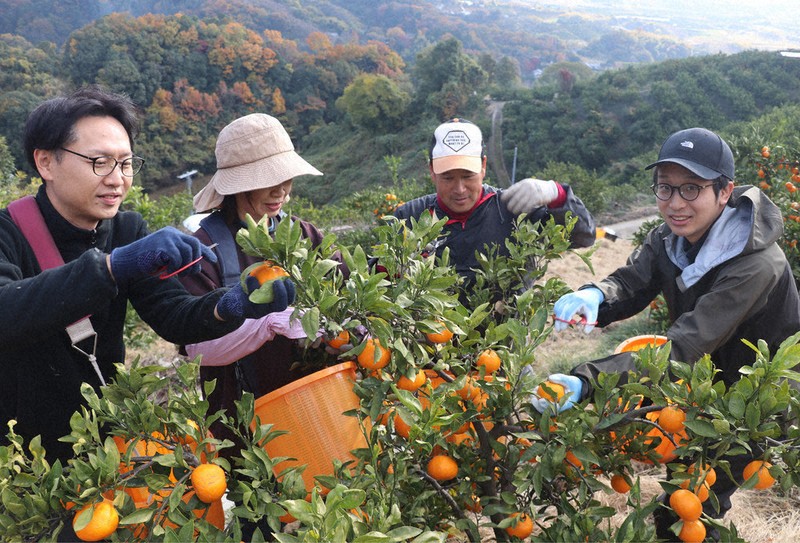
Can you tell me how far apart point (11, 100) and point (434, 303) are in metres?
35.0

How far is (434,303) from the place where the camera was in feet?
3.93

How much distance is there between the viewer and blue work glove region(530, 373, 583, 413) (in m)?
1.30

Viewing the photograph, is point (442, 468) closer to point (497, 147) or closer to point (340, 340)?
point (340, 340)

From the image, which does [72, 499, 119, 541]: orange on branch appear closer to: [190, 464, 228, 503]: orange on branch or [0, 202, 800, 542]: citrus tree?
[0, 202, 800, 542]: citrus tree

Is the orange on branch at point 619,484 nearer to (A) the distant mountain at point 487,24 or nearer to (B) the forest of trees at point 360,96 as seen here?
(B) the forest of trees at point 360,96

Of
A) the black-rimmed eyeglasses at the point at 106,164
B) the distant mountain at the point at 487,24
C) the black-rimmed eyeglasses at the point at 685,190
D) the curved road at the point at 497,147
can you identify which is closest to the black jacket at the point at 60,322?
the black-rimmed eyeglasses at the point at 106,164

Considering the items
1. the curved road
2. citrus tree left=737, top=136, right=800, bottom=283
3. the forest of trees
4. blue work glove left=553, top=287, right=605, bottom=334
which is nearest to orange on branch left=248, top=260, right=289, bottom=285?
blue work glove left=553, top=287, right=605, bottom=334

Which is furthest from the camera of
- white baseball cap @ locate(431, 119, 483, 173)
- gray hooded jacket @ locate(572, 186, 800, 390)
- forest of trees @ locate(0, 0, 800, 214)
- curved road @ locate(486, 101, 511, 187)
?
curved road @ locate(486, 101, 511, 187)

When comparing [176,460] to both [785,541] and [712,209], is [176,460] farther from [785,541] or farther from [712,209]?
[785,541]

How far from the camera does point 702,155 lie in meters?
1.77

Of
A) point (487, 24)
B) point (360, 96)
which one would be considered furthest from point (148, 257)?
point (487, 24)

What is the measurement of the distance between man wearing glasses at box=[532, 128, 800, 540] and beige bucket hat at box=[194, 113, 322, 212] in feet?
2.97

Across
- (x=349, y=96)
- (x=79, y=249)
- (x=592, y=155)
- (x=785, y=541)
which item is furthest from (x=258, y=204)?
(x=349, y=96)

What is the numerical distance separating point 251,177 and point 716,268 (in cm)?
137
